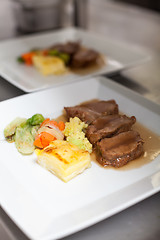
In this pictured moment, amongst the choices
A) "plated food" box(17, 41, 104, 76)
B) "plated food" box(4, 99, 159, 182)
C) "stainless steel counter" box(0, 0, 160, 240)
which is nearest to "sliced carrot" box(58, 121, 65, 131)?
"plated food" box(4, 99, 159, 182)

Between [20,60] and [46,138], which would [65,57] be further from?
[46,138]

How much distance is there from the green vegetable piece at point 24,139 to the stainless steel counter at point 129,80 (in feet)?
1.57

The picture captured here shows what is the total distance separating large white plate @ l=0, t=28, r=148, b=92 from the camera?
3.08m

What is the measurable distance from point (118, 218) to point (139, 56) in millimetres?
2315

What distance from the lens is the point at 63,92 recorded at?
268cm

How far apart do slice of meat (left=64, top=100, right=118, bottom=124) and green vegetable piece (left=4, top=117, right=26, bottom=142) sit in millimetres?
380

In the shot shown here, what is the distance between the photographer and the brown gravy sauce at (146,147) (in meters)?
1.94

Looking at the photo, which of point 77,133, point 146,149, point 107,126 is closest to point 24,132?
point 77,133

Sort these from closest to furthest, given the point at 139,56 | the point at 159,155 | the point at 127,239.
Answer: the point at 127,239
the point at 159,155
the point at 139,56

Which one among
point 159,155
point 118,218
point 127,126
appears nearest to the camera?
point 118,218

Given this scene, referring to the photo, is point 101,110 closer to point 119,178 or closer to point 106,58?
point 119,178

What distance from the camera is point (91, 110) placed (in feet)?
7.80

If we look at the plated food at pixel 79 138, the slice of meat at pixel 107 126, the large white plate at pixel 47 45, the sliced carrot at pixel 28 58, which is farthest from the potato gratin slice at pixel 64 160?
the sliced carrot at pixel 28 58

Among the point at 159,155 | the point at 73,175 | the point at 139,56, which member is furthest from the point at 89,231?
the point at 139,56
